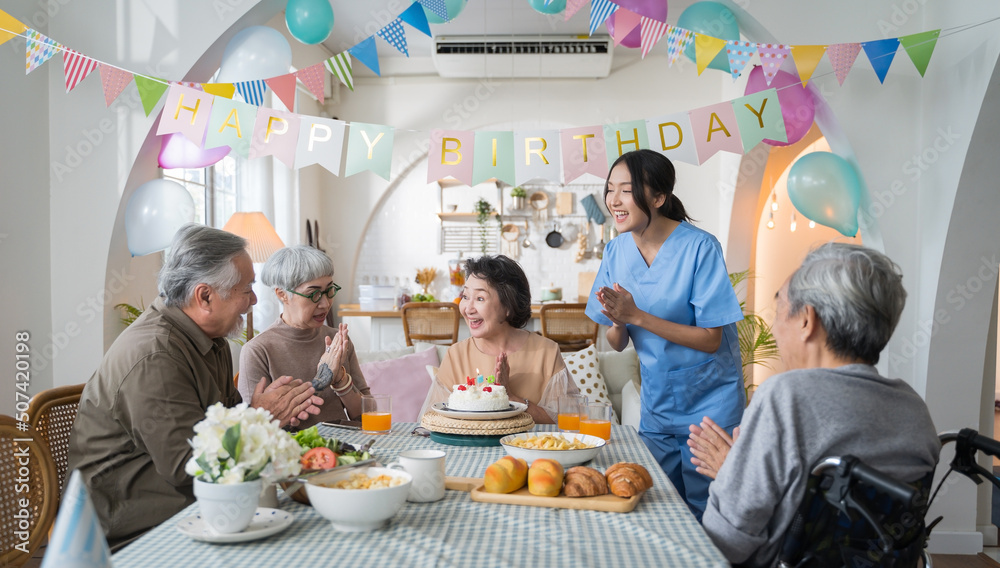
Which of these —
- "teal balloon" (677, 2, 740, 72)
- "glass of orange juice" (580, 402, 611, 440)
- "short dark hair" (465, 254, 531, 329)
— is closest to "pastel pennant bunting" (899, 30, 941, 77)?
"teal balloon" (677, 2, 740, 72)

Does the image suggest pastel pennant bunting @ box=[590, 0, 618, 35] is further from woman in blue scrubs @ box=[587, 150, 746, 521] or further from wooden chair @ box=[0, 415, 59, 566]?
wooden chair @ box=[0, 415, 59, 566]

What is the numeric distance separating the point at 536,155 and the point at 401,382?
1.24 metres

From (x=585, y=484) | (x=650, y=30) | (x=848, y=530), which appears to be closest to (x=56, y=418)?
(x=585, y=484)

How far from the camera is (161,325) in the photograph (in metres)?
1.61

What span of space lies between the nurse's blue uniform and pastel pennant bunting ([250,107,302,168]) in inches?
63.2

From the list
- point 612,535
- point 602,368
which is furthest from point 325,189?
point 612,535

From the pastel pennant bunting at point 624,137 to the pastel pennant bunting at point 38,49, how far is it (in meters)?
2.20

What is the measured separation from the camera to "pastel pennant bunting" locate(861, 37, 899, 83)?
270 centimetres

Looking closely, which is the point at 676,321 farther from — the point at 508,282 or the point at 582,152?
the point at 582,152

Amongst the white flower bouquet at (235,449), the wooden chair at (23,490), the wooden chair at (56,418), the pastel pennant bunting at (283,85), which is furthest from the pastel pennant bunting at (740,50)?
the wooden chair at (23,490)

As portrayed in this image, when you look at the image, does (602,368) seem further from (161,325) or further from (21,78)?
(21,78)

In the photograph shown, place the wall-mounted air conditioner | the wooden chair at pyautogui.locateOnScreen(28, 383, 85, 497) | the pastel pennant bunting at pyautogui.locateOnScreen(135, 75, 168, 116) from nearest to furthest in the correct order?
A: the wooden chair at pyautogui.locateOnScreen(28, 383, 85, 497) < the pastel pennant bunting at pyautogui.locateOnScreen(135, 75, 168, 116) < the wall-mounted air conditioner

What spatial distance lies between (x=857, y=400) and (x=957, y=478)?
7.86 ft

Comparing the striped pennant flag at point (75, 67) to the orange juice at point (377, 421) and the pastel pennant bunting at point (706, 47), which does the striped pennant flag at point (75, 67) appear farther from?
the pastel pennant bunting at point (706, 47)
